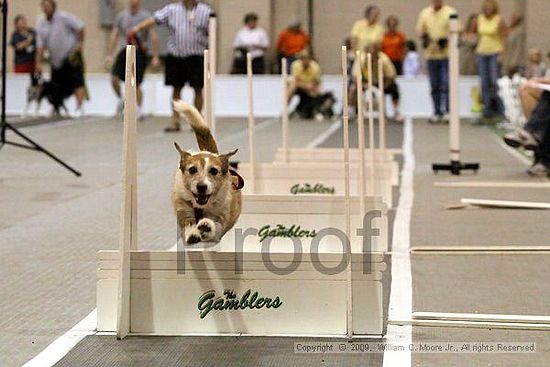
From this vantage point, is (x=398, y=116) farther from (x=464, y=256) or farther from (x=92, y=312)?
(x=92, y=312)

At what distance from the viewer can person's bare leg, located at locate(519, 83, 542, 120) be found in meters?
13.1

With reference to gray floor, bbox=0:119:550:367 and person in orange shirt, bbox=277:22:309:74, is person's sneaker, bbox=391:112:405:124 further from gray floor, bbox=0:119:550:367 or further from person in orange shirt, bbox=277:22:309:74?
gray floor, bbox=0:119:550:367

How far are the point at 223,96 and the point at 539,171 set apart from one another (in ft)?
41.8

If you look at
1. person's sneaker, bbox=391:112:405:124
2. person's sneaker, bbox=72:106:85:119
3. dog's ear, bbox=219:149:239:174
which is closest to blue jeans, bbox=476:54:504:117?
person's sneaker, bbox=391:112:405:124

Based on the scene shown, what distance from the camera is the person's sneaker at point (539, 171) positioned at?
1284 centimetres

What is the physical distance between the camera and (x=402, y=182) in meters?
12.5

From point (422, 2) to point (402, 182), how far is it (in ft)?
51.8

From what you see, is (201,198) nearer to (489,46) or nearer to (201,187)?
(201,187)

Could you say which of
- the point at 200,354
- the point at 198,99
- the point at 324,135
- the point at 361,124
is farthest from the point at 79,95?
the point at 200,354

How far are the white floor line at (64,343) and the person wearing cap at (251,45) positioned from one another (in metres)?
20.4

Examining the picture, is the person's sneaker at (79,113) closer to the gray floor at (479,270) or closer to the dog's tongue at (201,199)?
the gray floor at (479,270)

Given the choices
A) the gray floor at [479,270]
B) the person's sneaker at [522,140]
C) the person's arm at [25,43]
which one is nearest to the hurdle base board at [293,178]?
the gray floor at [479,270]

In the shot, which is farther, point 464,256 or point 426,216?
point 426,216

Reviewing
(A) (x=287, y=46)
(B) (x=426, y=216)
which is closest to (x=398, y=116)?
(A) (x=287, y=46)
